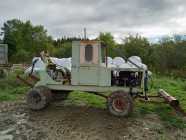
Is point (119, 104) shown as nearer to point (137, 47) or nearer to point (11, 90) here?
point (11, 90)

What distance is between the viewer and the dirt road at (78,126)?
7121mm

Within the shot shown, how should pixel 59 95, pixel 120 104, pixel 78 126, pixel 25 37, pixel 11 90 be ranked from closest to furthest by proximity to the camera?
pixel 78 126 < pixel 120 104 < pixel 59 95 < pixel 11 90 < pixel 25 37

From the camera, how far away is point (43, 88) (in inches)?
359

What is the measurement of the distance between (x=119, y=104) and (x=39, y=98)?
86.2 inches

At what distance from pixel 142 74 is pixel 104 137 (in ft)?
7.66

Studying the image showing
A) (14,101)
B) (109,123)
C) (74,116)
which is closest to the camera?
(109,123)

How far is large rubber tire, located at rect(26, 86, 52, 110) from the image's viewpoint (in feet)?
29.5

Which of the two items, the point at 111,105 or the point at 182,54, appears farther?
the point at 182,54

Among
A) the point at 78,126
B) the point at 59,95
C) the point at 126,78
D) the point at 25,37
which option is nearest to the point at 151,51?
the point at 59,95

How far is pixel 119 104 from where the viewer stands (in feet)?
27.4

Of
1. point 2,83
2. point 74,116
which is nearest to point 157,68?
point 2,83

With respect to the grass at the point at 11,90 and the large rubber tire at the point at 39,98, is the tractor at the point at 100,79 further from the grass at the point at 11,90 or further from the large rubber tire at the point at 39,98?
the grass at the point at 11,90

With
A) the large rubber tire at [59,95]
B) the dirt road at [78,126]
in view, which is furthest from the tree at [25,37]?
the dirt road at [78,126]

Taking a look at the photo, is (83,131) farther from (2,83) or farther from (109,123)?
(2,83)
